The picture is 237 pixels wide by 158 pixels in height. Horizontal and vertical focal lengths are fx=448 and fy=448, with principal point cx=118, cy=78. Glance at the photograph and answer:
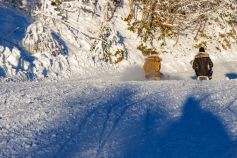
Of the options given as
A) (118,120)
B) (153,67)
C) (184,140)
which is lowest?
(184,140)

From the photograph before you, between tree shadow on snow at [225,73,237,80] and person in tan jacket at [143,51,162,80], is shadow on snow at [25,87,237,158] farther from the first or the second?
tree shadow on snow at [225,73,237,80]

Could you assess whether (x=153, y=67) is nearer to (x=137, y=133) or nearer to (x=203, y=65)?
(x=203, y=65)

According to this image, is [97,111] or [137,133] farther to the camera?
[97,111]

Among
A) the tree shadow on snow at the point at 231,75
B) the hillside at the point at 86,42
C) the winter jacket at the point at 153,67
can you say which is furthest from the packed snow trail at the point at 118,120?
the tree shadow on snow at the point at 231,75

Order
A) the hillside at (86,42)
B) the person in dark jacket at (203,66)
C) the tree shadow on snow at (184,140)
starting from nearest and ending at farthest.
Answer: the tree shadow on snow at (184,140)
the person in dark jacket at (203,66)
the hillside at (86,42)

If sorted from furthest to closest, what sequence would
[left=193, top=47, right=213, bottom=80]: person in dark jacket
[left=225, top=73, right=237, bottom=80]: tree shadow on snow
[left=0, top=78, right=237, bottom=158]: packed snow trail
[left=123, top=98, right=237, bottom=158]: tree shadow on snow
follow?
[left=225, top=73, right=237, bottom=80]: tree shadow on snow, [left=193, top=47, right=213, bottom=80]: person in dark jacket, [left=0, top=78, right=237, bottom=158]: packed snow trail, [left=123, top=98, right=237, bottom=158]: tree shadow on snow

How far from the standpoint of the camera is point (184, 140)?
25.0 ft

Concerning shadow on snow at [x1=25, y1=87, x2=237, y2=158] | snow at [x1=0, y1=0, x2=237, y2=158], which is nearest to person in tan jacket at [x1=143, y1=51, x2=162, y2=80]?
snow at [x1=0, y1=0, x2=237, y2=158]

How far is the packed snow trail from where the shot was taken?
719cm

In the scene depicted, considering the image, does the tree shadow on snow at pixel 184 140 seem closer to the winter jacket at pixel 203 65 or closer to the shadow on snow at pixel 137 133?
the shadow on snow at pixel 137 133

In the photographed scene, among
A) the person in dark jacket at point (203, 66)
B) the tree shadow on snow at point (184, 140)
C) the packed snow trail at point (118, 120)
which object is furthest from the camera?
the person in dark jacket at point (203, 66)

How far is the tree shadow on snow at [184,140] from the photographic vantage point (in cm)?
700

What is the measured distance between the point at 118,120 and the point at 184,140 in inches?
62.3

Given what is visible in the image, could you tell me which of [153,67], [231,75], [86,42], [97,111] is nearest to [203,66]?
[153,67]
